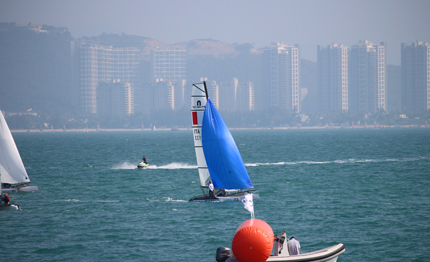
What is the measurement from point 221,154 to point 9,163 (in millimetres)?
20664

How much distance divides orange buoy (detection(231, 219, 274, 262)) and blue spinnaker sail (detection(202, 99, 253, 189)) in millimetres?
22216

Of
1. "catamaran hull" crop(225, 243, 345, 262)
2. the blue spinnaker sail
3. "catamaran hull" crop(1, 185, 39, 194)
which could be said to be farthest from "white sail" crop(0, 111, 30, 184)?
"catamaran hull" crop(225, 243, 345, 262)

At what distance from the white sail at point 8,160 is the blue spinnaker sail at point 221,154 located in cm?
1880

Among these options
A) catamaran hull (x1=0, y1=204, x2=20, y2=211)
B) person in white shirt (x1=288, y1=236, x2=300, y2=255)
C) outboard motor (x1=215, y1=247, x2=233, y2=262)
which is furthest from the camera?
catamaran hull (x1=0, y1=204, x2=20, y2=211)

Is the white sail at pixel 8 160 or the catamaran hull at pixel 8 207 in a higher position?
the white sail at pixel 8 160

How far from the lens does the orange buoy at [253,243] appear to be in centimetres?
2023

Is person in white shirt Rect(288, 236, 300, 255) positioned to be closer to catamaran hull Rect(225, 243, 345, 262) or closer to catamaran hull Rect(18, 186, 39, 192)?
catamaran hull Rect(225, 243, 345, 262)

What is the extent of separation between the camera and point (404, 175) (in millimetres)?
65062

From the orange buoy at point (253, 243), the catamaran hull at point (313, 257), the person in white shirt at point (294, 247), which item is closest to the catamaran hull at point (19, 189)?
the person in white shirt at point (294, 247)

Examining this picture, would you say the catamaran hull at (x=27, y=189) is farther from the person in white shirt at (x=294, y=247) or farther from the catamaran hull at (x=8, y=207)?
the person in white shirt at (x=294, y=247)

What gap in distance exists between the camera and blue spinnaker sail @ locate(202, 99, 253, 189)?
42.8 metres

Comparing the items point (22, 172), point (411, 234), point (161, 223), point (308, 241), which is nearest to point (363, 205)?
point (411, 234)

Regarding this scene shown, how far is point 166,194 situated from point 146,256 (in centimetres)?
2189

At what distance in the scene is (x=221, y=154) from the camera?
1686 inches
